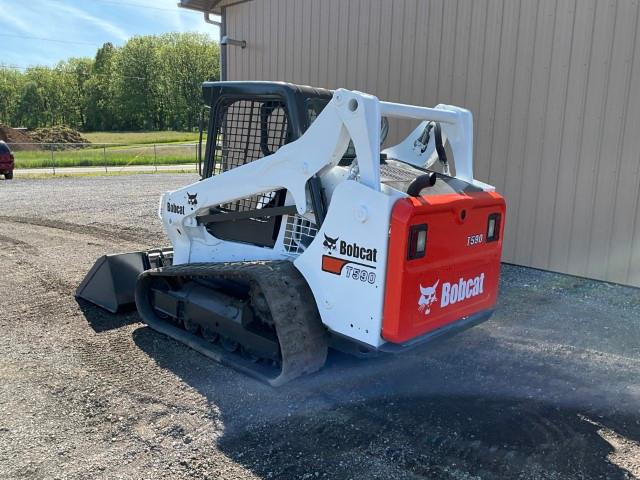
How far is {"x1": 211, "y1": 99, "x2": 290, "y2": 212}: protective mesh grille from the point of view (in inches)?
170

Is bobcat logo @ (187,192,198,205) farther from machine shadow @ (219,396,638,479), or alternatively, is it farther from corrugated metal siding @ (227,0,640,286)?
corrugated metal siding @ (227,0,640,286)

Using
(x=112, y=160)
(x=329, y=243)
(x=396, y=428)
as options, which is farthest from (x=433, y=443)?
(x=112, y=160)

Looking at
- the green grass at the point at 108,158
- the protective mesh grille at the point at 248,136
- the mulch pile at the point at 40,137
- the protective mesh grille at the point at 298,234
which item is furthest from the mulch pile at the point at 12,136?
the protective mesh grille at the point at 298,234

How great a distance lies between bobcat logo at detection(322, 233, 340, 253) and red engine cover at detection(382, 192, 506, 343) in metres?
0.43

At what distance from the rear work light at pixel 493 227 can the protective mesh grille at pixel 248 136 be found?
5.02 feet

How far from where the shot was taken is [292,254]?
4188mm

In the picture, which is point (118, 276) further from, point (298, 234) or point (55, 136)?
point (55, 136)

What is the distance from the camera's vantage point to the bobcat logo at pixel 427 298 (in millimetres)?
3549

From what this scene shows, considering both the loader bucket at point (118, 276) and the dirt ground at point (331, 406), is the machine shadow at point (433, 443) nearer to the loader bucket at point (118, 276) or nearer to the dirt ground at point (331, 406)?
the dirt ground at point (331, 406)

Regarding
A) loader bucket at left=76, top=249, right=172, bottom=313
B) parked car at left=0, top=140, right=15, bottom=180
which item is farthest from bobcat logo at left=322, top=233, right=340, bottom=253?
parked car at left=0, top=140, right=15, bottom=180

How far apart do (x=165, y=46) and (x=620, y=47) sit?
7657cm

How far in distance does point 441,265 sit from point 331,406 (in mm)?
1163

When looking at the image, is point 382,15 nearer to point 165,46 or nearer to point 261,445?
point 261,445

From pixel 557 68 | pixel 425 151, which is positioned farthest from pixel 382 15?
pixel 425 151
